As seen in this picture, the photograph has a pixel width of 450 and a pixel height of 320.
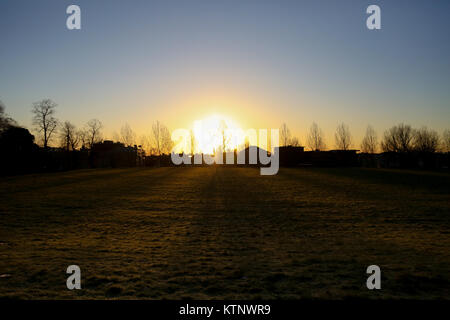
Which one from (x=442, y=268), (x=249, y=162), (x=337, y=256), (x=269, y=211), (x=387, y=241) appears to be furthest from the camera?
(x=249, y=162)

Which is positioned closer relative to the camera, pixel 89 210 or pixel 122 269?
pixel 122 269

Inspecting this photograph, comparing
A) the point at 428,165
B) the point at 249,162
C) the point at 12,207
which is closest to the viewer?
the point at 12,207

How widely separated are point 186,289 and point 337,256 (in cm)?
330

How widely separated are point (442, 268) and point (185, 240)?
523 centimetres

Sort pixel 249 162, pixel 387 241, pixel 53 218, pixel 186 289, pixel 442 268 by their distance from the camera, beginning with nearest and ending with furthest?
pixel 186 289
pixel 442 268
pixel 387 241
pixel 53 218
pixel 249 162

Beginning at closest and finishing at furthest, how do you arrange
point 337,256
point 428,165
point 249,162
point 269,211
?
point 337,256 < point 269,211 < point 428,165 < point 249,162

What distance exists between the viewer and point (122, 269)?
603 cm

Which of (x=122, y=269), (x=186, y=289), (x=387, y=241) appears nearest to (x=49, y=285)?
(x=122, y=269)

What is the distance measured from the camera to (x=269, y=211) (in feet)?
43.0

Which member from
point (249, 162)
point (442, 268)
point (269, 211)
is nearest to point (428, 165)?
point (249, 162)

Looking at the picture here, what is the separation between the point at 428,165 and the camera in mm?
79562

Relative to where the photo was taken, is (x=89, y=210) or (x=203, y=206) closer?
(x=89, y=210)

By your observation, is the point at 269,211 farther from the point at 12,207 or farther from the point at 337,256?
the point at 12,207

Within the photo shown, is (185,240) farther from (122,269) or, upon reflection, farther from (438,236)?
(438,236)
